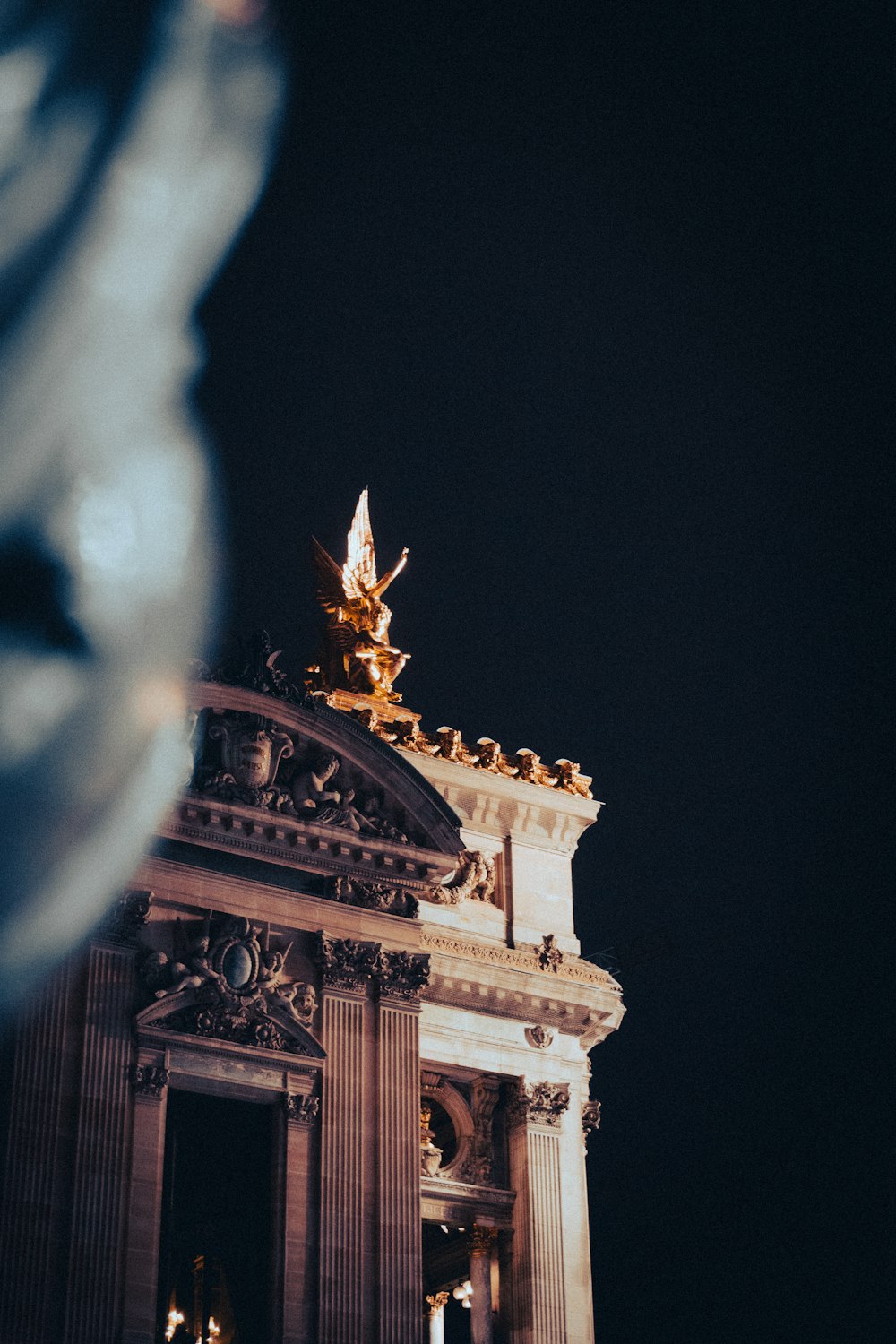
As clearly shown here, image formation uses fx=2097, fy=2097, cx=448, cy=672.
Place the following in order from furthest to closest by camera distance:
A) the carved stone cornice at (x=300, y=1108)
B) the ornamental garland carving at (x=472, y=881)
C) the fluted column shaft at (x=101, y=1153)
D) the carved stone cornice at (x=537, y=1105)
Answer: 1. the ornamental garland carving at (x=472, y=881)
2. the carved stone cornice at (x=537, y=1105)
3. the carved stone cornice at (x=300, y=1108)
4. the fluted column shaft at (x=101, y=1153)

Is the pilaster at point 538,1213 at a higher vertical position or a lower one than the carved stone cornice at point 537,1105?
lower

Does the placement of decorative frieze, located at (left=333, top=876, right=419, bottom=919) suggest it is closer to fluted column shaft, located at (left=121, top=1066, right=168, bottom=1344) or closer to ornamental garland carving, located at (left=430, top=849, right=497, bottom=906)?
ornamental garland carving, located at (left=430, top=849, right=497, bottom=906)

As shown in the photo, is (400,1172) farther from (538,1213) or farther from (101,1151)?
(101,1151)

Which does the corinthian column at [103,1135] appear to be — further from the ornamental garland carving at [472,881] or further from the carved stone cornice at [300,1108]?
the ornamental garland carving at [472,881]

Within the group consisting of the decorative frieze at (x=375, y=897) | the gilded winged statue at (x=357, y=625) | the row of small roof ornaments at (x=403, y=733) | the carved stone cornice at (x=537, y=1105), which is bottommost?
the carved stone cornice at (x=537, y=1105)

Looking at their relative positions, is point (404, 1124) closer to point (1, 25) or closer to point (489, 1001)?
point (489, 1001)

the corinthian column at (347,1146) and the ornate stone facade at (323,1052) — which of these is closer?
the ornate stone facade at (323,1052)

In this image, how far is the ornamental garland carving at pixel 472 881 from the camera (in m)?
45.5

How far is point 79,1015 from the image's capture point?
117 ft

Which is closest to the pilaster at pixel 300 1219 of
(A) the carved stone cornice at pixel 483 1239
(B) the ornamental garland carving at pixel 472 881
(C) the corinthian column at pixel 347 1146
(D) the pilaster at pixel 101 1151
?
(C) the corinthian column at pixel 347 1146

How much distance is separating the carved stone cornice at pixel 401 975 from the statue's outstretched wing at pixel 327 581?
1151 cm

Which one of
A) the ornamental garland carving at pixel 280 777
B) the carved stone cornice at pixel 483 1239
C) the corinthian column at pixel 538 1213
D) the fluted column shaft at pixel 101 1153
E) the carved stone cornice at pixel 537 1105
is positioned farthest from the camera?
the carved stone cornice at pixel 537 1105

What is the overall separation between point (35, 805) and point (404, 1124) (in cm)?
905

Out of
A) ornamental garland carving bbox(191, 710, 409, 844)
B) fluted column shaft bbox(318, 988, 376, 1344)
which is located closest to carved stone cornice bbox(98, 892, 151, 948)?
ornamental garland carving bbox(191, 710, 409, 844)
